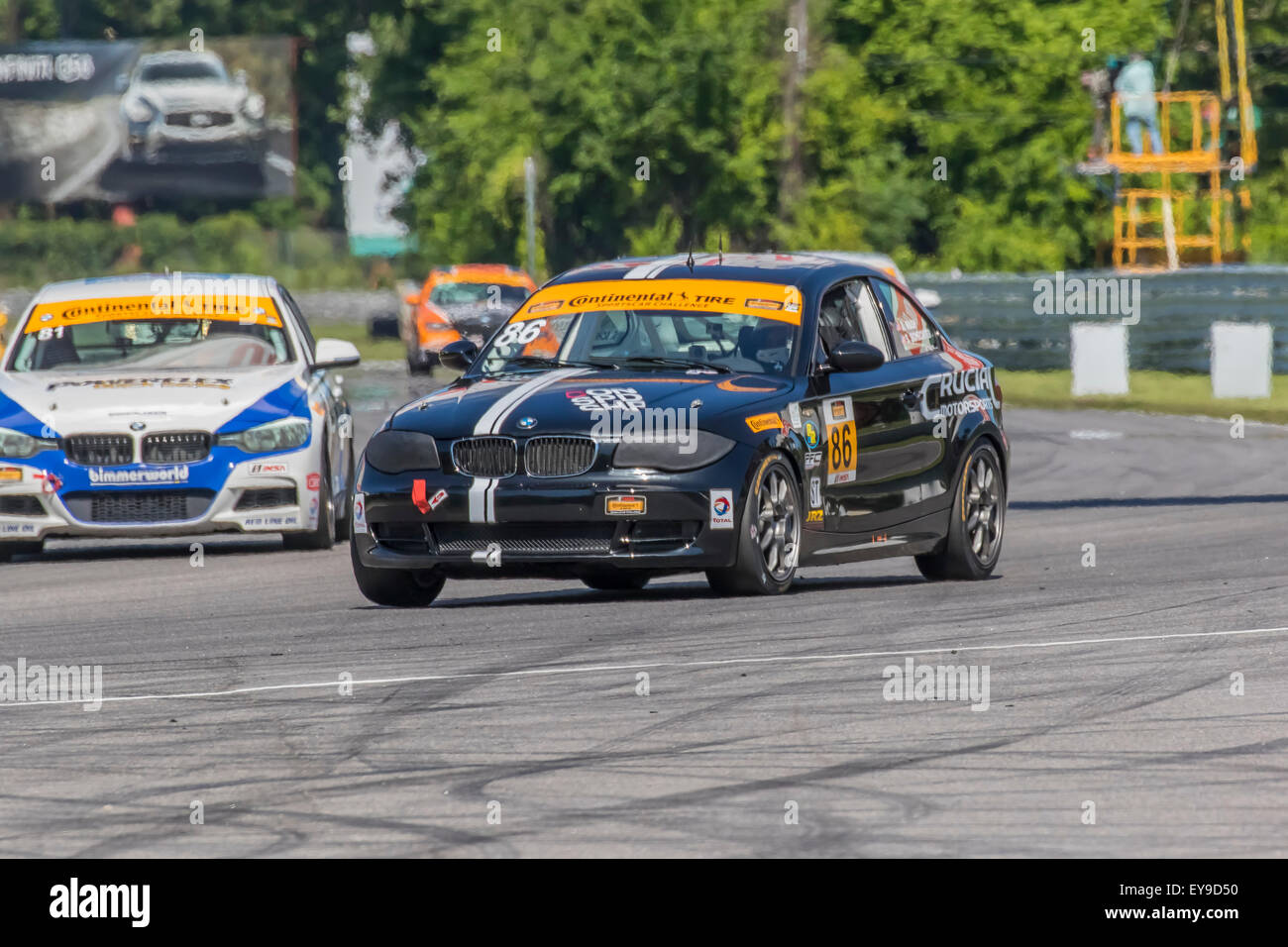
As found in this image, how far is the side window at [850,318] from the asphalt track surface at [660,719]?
3.77ft

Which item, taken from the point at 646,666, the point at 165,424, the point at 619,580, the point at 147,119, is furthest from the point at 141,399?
the point at 147,119

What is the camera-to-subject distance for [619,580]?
1216 cm

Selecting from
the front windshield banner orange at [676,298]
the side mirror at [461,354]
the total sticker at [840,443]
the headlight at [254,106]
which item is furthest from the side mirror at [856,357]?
the headlight at [254,106]

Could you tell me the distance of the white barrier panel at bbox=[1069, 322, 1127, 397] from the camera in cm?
3341

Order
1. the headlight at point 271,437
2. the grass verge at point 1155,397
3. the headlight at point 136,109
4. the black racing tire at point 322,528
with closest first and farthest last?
the headlight at point 271,437 → the black racing tire at point 322,528 → the grass verge at point 1155,397 → the headlight at point 136,109

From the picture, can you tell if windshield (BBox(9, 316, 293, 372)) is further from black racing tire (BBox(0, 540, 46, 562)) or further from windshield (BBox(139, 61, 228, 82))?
windshield (BBox(139, 61, 228, 82))

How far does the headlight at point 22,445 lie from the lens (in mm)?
14078

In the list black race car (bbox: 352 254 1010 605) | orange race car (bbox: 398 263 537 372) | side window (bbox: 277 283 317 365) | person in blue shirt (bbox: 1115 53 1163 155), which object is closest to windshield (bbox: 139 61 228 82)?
orange race car (bbox: 398 263 537 372)

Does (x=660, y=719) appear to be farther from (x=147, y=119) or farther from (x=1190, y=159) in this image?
(x=147, y=119)

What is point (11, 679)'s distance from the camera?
9.45 m

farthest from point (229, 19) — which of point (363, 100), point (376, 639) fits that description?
point (376, 639)

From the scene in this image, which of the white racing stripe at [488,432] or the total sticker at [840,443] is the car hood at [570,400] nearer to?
the white racing stripe at [488,432]

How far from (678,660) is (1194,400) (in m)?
23.1
